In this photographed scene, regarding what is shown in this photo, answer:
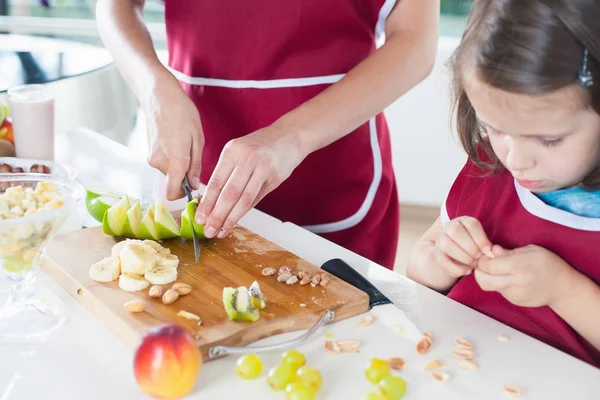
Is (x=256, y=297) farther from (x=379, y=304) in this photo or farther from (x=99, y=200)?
(x=99, y=200)

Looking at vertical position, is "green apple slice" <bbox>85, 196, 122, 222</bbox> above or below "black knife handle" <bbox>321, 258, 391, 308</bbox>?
below

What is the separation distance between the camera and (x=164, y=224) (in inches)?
49.3

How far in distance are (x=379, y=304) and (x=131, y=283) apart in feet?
1.17

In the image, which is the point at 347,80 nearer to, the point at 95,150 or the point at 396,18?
the point at 396,18

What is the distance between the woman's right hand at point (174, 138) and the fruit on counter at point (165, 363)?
457 mm

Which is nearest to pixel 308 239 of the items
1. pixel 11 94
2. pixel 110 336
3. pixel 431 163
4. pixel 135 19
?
pixel 110 336

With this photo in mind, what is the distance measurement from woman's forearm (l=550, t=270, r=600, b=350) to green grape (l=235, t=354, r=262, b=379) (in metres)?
0.46

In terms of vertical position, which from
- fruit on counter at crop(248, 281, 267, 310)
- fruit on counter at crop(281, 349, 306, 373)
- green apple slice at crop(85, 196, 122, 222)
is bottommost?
green apple slice at crop(85, 196, 122, 222)

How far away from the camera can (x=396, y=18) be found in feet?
4.91

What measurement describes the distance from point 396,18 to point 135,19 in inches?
21.8

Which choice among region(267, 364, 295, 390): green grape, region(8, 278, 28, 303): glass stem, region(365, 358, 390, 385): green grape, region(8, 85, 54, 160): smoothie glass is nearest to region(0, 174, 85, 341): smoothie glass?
region(8, 278, 28, 303): glass stem

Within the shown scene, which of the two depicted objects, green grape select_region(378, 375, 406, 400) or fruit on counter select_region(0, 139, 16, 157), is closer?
green grape select_region(378, 375, 406, 400)

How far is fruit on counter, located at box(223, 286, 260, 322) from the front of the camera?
3.30 feet

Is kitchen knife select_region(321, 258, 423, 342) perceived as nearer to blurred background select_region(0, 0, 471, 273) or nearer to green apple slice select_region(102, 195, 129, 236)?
green apple slice select_region(102, 195, 129, 236)
